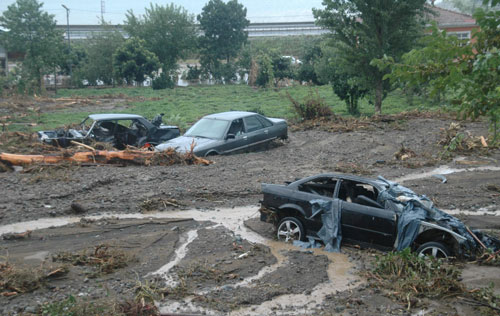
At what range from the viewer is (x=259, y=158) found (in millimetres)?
14797

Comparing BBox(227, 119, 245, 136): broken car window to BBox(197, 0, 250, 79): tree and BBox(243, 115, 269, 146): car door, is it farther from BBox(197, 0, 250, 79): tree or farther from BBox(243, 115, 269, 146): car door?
BBox(197, 0, 250, 79): tree

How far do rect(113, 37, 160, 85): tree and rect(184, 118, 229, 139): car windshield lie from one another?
3356 centimetres

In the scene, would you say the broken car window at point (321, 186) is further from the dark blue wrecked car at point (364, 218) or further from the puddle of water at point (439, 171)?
the puddle of water at point (439, 171)

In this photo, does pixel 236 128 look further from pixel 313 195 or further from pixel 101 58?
pixel 101 58

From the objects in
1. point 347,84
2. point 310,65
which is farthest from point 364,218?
point 310,65

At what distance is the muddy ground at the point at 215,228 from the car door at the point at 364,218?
33 centimetres

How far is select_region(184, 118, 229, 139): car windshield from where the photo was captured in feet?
49.1

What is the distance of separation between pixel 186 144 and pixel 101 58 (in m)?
39.3

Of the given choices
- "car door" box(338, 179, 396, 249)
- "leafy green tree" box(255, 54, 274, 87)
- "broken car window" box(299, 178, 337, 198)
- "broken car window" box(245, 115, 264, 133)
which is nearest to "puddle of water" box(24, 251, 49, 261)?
"broken car window" box(299, 178, 337, 198)

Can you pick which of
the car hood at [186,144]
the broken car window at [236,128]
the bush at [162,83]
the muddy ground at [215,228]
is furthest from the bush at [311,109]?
the bush at [162,83]

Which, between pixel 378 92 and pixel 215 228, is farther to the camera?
pixel 378 92

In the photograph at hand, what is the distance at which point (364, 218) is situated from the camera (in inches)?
313

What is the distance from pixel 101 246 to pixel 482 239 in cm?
602

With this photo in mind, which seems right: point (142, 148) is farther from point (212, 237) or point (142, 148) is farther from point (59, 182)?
point (212, 237)
